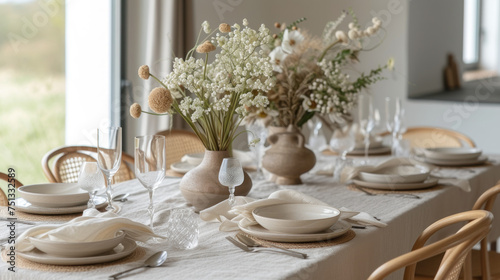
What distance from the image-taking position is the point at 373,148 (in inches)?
134

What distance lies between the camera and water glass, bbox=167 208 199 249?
1658 millimetres

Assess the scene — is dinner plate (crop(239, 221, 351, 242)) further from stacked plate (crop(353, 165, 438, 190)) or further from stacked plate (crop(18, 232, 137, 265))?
stacked plate (crop(353, 165, 438, 190))

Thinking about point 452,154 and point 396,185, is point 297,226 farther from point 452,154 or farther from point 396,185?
point 452,154

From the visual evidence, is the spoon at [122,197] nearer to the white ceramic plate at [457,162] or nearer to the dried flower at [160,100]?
the dried flower at [160,100]

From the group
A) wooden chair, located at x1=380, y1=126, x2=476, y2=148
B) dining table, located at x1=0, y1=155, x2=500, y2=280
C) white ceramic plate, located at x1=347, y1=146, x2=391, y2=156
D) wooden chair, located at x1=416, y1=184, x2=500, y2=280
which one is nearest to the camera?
dining table, located at x1=0, y1=155, x2=500, y2=280

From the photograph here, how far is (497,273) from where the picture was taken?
8.29 ft

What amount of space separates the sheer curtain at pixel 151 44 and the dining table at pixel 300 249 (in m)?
1.83

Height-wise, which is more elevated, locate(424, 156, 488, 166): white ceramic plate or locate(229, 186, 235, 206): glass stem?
locate(424, 156, 488, 166): white ceramic plate

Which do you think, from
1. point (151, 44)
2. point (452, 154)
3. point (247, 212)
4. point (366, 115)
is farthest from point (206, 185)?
point (151, 44)

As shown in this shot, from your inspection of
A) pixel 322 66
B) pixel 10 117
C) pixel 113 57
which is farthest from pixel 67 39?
pixel 322 66

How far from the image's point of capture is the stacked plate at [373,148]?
335cm

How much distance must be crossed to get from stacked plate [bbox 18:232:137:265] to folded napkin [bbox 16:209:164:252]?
0.08ft

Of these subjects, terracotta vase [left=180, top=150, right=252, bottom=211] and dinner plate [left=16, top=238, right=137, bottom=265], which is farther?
terracotta vase [left=180, top=150, right=252, bottom=211]

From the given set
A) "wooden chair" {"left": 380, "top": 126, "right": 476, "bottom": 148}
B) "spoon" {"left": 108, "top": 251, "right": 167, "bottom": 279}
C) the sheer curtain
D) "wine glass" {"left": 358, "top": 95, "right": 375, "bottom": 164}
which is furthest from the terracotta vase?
the sheer curtain
